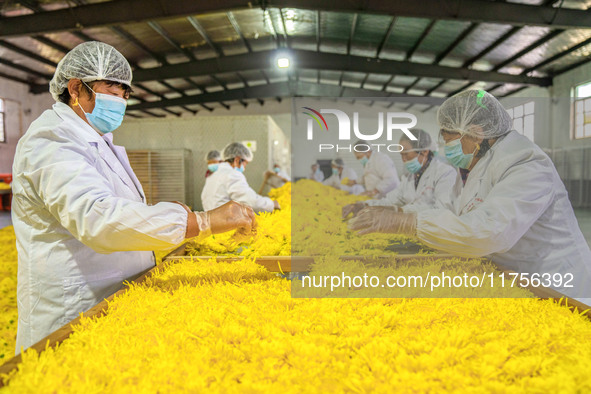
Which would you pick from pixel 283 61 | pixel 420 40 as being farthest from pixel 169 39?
pixel 420 40

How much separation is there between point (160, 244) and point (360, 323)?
685 mm

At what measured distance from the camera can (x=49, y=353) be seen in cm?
89

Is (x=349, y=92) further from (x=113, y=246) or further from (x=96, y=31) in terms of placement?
(x=113, y=246)

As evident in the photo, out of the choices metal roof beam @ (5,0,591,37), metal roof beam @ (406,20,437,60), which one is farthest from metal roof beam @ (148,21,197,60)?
metal roof beam @ (406,20,437,60)

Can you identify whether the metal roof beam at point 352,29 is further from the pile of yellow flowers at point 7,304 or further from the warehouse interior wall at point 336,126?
the pile of yellow flowers at point 7,304

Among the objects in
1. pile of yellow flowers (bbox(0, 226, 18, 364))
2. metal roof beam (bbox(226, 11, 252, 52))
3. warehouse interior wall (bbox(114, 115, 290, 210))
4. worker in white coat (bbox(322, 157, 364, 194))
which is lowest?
pile of yellow flowers (bbox(0, 226, 18, 364))

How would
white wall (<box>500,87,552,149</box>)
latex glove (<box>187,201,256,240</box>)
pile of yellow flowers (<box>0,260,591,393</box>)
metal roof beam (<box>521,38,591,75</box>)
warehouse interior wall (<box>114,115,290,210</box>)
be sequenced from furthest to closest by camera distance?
warehouse interior wall (<box>114,115,290,210</box>)
metal roof beam (<box>521,38,591,75</box>)
white wall (<box>500,87,552,149</box>)
latex glove (<box>187,201,256,240</box>)
pile of yellow flowers (<box>0,260,591,393</box>)

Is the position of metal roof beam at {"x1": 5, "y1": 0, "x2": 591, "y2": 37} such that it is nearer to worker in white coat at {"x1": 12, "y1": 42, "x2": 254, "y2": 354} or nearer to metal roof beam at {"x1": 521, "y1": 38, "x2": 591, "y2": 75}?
metal roof beam at {"x1": 521, "y1": 38, "x2": 591, "y2": 75}

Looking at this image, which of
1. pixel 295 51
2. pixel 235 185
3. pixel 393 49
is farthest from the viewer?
pixel 295 51

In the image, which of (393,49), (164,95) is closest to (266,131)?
(393,49)

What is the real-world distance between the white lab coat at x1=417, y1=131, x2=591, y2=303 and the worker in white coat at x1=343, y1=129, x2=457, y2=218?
25 cm

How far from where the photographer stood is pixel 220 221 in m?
1.27

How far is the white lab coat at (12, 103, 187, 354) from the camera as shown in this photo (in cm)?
113

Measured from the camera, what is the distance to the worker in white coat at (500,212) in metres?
1.36
